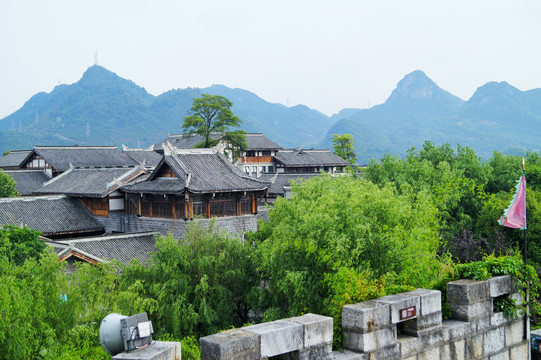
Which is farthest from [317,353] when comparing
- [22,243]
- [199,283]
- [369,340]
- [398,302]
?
[22,243]

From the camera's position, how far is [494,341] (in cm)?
848

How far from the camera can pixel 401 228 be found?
13484 mm

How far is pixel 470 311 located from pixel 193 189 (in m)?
19.7

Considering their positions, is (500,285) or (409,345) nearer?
(409,345)

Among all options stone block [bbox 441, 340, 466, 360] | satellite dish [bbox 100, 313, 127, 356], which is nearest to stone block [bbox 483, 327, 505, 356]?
stone block [bbox 441, 340, 466, 360]

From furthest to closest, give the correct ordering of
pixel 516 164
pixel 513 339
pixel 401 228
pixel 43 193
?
pixel 43 193, pixel 516 164, pixel 401 228, pixel 513 339

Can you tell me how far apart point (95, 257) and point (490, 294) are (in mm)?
18653

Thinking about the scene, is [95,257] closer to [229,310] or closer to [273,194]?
[229,310]

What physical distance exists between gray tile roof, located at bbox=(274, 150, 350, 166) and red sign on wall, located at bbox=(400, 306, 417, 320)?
59977mm

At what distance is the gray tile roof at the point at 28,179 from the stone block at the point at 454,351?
4534 cm

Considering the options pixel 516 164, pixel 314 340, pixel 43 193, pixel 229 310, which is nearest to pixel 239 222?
pixel 229 310

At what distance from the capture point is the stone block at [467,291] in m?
7.92

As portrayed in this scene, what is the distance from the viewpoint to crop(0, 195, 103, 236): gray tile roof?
28.2 metres

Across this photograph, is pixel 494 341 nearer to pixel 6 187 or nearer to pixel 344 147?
pixel 6 187
